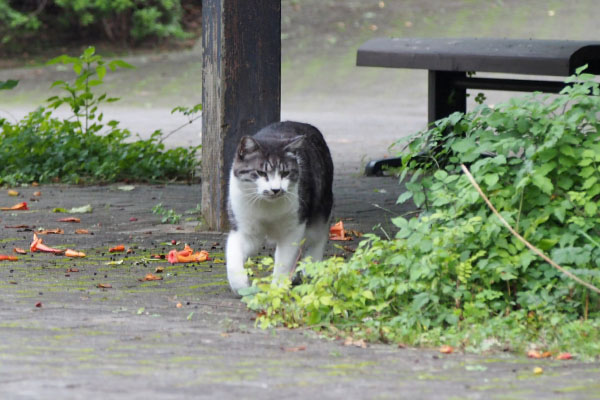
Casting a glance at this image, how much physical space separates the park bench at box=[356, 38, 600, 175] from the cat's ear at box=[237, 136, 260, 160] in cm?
279

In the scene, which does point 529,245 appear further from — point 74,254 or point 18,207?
point 18,207

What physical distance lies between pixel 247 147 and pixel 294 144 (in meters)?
0.23

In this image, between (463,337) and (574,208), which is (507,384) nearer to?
(463,337)

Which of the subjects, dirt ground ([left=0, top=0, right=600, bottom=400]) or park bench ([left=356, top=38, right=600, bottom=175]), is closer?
dirt ground ([left=0, top=0, right=600, bottom=400])

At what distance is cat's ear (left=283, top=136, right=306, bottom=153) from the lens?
4801mm

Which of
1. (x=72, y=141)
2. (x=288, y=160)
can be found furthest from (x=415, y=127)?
(x=288, y=160)

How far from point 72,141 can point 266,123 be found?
9.70 feet

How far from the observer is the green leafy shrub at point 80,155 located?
827 centimetres

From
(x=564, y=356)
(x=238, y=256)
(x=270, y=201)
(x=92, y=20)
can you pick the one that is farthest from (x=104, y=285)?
(x=92, y=20)

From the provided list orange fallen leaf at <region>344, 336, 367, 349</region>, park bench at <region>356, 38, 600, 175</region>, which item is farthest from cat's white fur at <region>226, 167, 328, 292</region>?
park bench at <region>356, 38, 600, 175</region>

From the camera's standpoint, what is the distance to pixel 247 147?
4820 mm

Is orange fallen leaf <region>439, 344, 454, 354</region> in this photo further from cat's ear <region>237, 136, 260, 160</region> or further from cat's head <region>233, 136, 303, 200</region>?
cat's ear <region>237, 136, 260, 160</region>

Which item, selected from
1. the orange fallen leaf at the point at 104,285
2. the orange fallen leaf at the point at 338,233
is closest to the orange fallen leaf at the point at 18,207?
the orange fallen leaf at the point at 338,233

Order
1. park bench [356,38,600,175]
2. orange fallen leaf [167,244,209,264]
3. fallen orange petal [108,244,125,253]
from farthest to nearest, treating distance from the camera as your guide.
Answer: park bench [356,38,600,175]
fallen orange petal [108,244,125,253]
orange fallen leaf [167,244,209,264]
